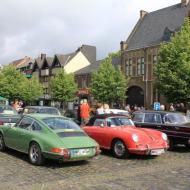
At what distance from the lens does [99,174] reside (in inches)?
372

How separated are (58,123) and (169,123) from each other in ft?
16.8

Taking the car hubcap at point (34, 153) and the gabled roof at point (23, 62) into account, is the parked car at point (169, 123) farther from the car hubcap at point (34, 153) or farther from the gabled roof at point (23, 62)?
the gabled roof at point (23, 62)

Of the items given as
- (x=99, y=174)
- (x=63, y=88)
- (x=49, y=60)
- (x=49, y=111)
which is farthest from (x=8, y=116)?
(x=49, y=60)

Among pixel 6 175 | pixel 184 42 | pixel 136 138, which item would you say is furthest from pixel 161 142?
pixel 184 42

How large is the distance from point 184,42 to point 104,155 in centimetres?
2111

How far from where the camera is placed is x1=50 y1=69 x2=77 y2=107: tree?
56.2 meters

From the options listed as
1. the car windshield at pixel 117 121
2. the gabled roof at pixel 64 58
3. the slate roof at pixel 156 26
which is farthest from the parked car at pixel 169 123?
the gabled roof at pixel 64 58

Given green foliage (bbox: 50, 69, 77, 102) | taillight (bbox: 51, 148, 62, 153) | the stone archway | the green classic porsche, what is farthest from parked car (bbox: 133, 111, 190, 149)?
green foliage (bbox: 50, 69, 77, 102)

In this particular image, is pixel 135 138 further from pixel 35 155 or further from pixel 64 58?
pixel 64 58

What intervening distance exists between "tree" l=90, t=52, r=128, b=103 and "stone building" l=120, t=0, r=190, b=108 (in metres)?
2.78

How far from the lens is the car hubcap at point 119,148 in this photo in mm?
12108

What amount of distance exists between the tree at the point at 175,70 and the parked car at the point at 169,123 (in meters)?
14.8

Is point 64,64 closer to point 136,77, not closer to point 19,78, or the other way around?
point 19,78

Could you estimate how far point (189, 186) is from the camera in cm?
841
